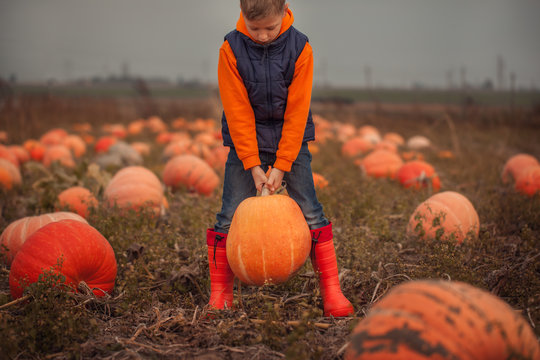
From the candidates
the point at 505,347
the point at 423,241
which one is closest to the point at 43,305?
the point at 505,347

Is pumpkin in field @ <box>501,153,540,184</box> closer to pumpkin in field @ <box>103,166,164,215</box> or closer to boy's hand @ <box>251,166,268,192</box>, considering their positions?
pumpkin in field @ <box>103,166,164,215</box>

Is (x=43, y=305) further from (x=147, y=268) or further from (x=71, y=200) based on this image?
(x=71, y=200)

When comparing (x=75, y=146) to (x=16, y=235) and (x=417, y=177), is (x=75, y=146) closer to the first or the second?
(x=16, y=235)

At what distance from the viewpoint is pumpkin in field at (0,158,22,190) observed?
641cm

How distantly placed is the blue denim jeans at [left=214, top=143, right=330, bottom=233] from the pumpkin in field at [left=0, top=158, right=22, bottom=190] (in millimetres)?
4829

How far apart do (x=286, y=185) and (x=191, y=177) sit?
3535 mm

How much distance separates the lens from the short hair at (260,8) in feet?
8.13

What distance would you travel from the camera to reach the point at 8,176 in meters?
6.50

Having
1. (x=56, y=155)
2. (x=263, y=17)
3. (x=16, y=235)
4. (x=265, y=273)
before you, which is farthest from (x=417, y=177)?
(x=56, y=155)

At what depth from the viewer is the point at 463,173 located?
742 cm

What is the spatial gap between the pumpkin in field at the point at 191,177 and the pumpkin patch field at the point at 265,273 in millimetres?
20

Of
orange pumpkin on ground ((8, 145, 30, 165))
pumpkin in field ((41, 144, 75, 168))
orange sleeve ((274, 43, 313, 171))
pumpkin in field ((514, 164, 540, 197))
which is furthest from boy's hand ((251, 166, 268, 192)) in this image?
orange pumpkin on ground ((8, 145, 30, 165))

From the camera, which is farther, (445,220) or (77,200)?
(77,200)

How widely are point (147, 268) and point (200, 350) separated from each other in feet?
4.65
